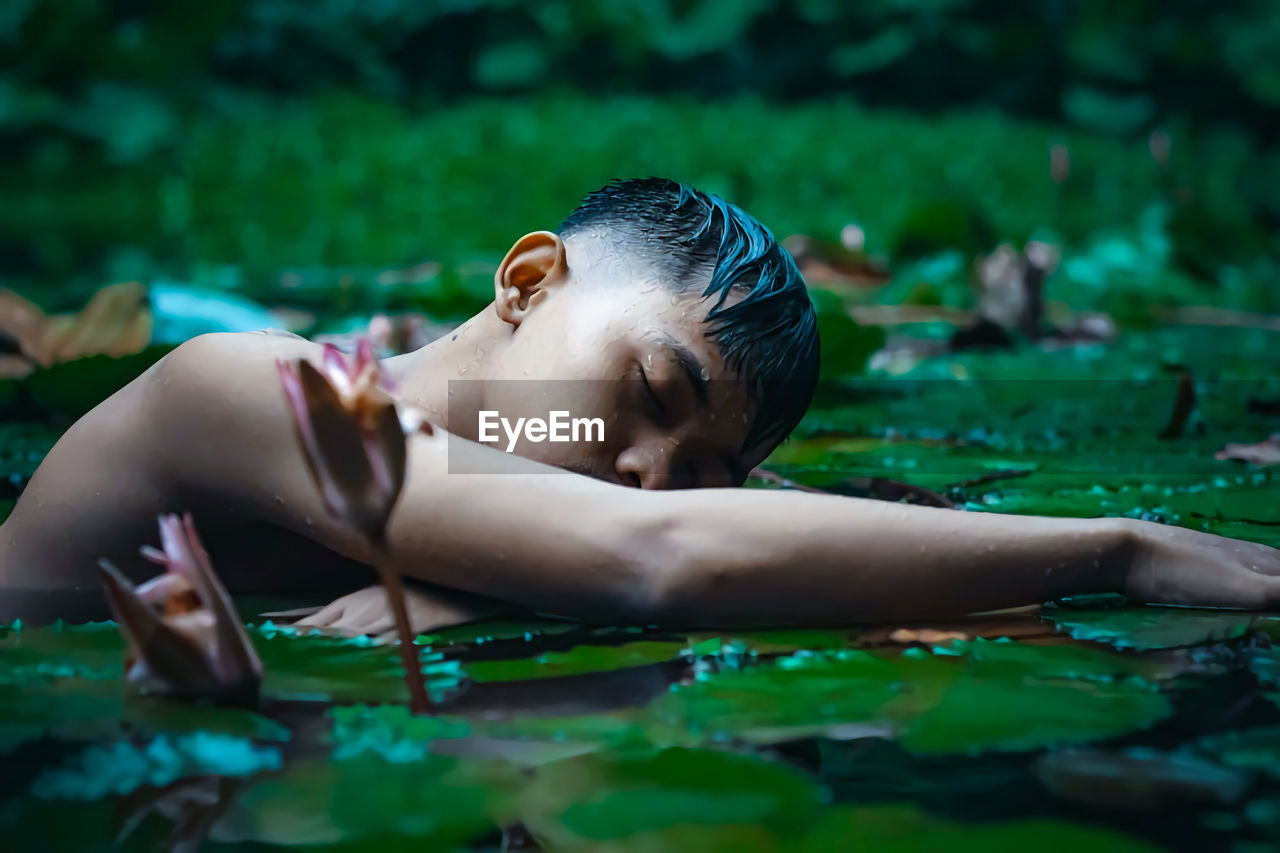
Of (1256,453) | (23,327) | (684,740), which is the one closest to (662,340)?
(684,740)

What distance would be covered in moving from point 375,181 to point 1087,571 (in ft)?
12.8

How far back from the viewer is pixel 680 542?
832mm

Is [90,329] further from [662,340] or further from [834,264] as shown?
[834,264]

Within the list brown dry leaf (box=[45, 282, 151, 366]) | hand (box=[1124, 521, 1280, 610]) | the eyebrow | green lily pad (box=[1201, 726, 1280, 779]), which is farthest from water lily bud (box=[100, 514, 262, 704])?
brown dry leaf (box=[45, 282, 151, 366])

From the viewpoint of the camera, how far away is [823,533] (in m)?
0.84

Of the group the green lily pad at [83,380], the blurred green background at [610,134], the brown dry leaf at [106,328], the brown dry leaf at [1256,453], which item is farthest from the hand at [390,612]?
the blurred green background at [610,134]

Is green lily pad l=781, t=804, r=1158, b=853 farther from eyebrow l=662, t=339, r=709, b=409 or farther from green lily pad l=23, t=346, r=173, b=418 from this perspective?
green lily pad l=23, t=346, r=173, b=418

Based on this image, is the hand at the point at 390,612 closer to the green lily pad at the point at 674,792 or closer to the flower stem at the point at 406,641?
the flower stem at the point at 406,641

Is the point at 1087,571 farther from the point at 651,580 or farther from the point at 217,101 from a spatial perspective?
the point at 217,101

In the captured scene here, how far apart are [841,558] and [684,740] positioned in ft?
0.72

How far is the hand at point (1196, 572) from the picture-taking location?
90cm

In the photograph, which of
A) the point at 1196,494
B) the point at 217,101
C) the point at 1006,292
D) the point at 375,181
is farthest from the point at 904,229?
the point at 217,101

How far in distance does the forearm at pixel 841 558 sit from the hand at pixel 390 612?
0.47 ft

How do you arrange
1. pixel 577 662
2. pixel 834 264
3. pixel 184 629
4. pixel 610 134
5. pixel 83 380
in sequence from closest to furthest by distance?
pixel 184 629 < pixel 577 662 < pixel 83 380 < pixel 834 264 < pixel 610 134
